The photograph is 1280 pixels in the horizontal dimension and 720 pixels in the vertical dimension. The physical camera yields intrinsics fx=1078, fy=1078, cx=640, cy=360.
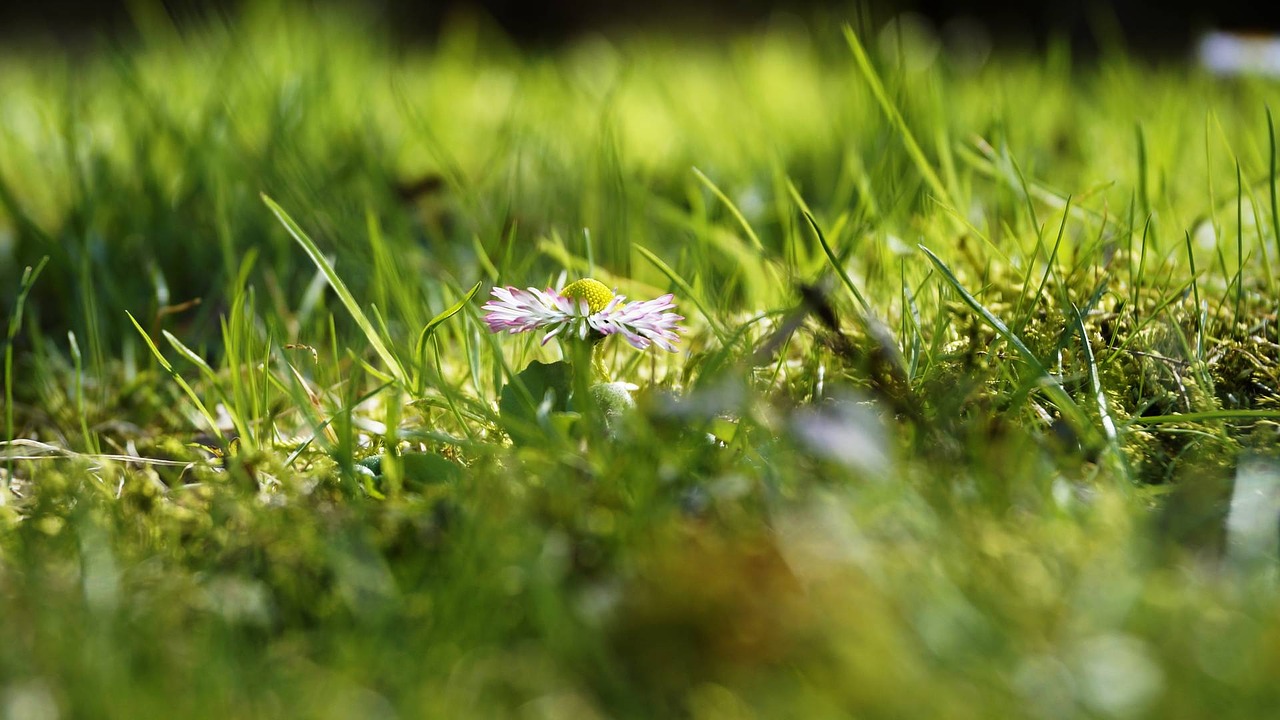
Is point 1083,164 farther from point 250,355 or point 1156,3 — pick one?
point 1156,3

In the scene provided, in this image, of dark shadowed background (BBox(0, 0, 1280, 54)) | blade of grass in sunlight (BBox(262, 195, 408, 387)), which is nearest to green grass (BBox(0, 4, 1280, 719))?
blade of grass in sunlight (BBox(262, 195, 408, 387))

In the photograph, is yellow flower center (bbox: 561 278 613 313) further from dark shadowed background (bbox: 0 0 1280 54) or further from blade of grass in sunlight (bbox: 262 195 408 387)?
dark shadowed background (bbox: 0 0 1280 54)

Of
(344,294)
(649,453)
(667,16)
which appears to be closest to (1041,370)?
(649,453)

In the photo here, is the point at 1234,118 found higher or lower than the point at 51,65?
higher

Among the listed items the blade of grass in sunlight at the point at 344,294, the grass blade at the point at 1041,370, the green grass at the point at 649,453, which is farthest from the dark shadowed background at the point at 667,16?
the blade of grass in sunlight at the point at 344,294

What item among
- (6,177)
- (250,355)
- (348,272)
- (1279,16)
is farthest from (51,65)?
(1279,16)

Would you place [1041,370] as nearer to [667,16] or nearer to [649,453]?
[649,453]
